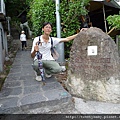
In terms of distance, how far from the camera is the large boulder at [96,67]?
11.9 feet

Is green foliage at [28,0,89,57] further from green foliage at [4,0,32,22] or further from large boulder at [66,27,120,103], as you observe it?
green foliage at [4,0,32,22]

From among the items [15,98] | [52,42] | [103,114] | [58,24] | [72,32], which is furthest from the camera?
[72,32]

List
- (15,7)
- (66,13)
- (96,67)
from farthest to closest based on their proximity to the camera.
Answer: (15,7) → (66,13) → (96,67)

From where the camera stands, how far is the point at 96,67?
3.70 meters

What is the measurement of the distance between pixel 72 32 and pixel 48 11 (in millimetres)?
1410

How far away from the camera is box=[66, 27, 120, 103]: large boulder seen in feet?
11.9

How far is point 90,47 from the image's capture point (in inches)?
146

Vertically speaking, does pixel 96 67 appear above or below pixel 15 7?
below

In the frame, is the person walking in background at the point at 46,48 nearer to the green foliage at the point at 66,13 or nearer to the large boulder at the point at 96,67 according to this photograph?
the large boulder at the point at 96,67

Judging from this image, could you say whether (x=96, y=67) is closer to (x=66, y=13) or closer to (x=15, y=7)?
(x=66, y=13)

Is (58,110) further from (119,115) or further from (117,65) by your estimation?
(117,65)

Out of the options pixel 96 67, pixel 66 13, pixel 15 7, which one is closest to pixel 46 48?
pixel 96 67

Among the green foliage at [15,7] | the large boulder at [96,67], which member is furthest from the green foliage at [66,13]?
the green foliage at [15,7]

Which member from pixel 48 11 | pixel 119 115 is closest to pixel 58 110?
pixel 119 115
